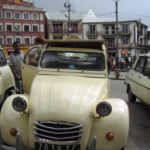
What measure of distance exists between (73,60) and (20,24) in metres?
98.4

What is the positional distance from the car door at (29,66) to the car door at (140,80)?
2.69 meters

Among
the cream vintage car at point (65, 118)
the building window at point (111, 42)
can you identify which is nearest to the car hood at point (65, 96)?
the cream vintage car at point (65, 118)

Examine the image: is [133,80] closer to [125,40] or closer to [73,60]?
→ [73,60]

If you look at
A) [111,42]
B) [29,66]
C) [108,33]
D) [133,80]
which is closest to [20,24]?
[108,33]

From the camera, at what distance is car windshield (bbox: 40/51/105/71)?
871cm

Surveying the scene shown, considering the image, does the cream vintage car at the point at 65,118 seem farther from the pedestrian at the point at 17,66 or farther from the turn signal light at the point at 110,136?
the pedestrian at the point at 17,66

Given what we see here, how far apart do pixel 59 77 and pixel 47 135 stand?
5.83 ft

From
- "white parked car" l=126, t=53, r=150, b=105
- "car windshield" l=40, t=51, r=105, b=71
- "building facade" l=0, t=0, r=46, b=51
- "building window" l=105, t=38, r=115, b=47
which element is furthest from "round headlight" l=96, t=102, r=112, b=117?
"building window" l=105, t=38, r=115, b=47

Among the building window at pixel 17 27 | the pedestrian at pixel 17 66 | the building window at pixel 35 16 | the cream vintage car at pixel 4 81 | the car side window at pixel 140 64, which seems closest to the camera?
the cream vintage car at pixel 4 81

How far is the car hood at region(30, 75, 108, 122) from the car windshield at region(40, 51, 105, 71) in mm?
431

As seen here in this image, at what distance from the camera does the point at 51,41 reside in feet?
29.9

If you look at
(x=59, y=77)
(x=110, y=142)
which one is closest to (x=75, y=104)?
(x=110, y=142)

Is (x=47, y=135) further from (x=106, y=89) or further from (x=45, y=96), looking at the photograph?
(x=106, y=89)

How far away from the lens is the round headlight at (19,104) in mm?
7018
